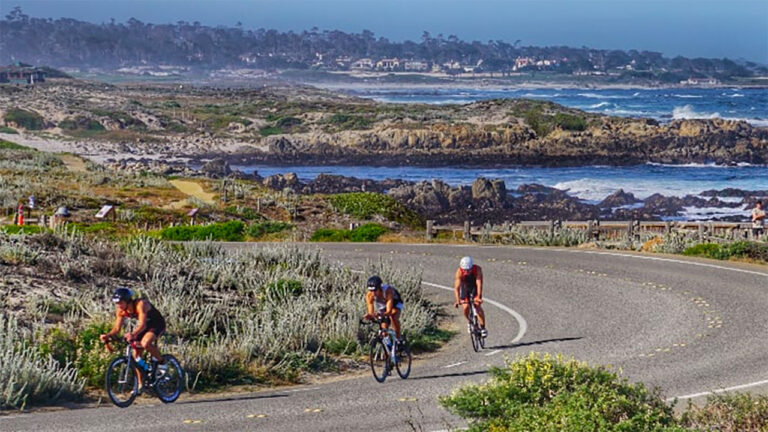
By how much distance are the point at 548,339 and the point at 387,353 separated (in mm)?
4162

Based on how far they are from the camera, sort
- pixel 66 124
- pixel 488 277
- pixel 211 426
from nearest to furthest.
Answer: pixel 211 426 < pixel 488 277 < pixel 66 124

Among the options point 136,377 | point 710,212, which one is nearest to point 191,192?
point 710,212

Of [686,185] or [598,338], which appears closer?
[598,338]

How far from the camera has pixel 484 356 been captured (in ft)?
57.7

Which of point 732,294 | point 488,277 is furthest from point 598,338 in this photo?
point 488,277

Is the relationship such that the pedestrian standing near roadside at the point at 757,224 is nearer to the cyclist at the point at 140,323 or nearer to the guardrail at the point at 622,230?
the guardrail at the point at 622,230

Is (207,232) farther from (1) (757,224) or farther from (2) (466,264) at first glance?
(2) (466,264)

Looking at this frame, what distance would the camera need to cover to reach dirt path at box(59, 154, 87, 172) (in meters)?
60.0

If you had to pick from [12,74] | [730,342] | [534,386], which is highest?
[534,386]

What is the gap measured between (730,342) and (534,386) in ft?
27.5

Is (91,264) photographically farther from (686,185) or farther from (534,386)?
(686,185)


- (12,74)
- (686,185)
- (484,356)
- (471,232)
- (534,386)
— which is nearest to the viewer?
(534,386)

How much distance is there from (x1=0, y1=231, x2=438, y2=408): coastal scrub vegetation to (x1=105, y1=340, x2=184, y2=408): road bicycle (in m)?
0.64

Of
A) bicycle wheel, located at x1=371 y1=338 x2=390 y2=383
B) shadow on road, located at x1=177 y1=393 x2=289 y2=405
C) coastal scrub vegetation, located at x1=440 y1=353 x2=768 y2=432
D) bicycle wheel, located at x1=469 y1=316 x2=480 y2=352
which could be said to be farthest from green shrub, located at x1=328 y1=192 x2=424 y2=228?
coastal scrub vegetation, located at x1=440 y1=353 x2=768 y2=432
